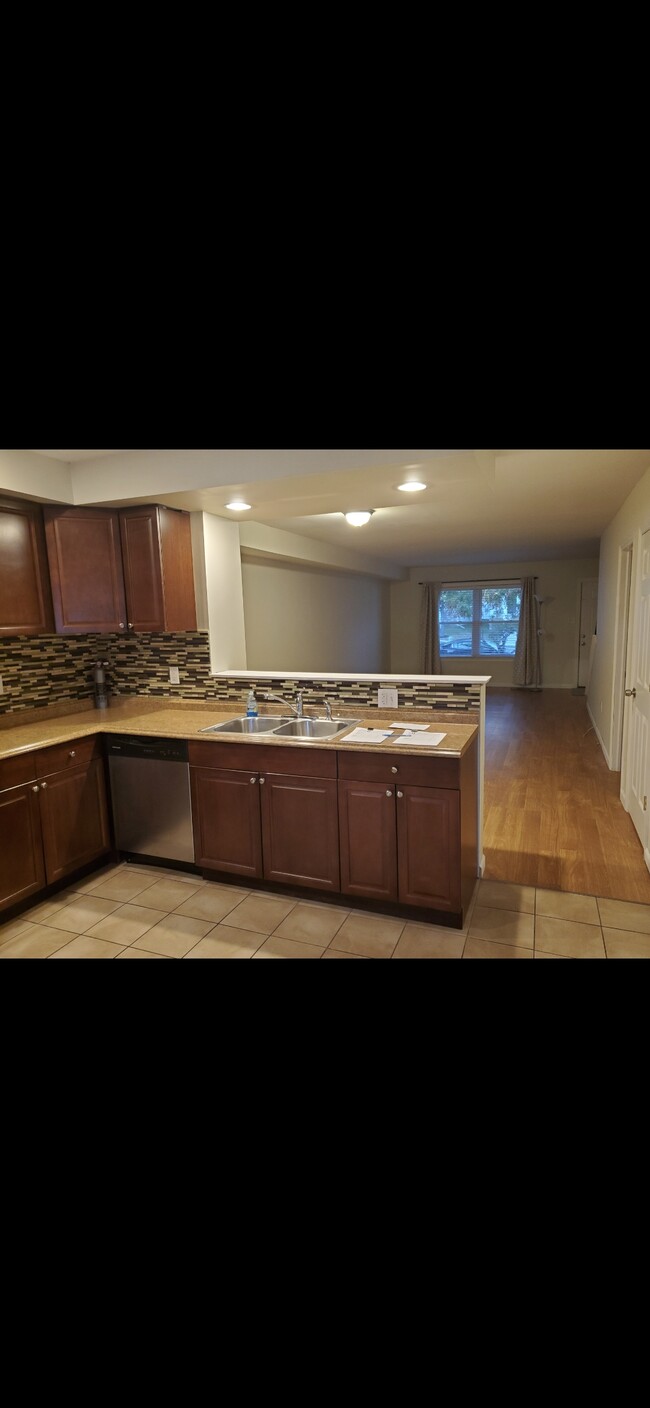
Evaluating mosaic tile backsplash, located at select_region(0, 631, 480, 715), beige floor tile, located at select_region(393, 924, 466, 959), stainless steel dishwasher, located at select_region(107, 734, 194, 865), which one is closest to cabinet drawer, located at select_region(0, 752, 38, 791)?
stainless steel dishwasher, located at select_region(107, 734, 194, 865)

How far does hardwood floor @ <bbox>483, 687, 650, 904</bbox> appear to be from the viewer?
3.16 m

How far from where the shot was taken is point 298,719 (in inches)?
132

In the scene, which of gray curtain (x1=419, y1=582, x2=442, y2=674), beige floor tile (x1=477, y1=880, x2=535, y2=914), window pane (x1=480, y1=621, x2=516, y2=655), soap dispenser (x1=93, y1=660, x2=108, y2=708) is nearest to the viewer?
beige floor tile (x1=477, y1=880, x2=535, y2=914)

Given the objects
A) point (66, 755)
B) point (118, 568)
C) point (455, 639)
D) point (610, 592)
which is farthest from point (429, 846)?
point (455, 639)

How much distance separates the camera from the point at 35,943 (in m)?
2.63

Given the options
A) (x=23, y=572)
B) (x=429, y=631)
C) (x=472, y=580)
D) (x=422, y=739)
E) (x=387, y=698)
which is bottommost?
(x=422, y=739)

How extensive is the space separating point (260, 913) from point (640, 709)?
2353mm

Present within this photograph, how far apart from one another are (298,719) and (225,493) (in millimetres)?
1177

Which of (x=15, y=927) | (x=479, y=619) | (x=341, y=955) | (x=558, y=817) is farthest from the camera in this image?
(x=479, y=619)

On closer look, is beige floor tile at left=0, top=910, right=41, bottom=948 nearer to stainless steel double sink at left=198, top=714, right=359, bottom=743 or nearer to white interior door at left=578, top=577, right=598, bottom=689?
stainless steel double sink at left=198, top=714, right=359, bottom=743

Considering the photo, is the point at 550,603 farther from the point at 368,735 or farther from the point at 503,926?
the point at 503,926
